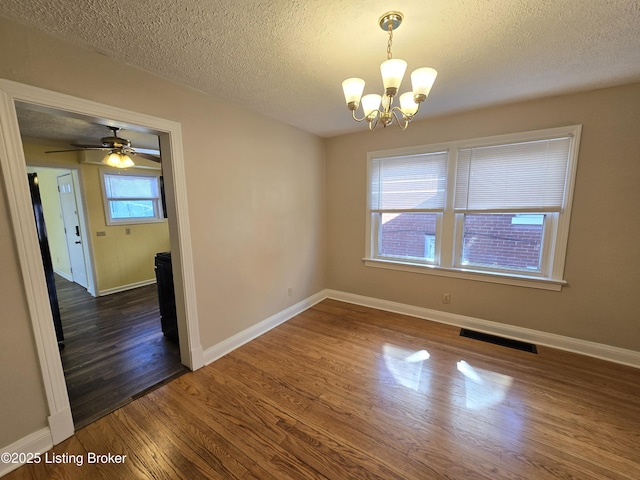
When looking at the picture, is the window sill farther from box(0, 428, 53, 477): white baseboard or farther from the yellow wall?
the yellow wall

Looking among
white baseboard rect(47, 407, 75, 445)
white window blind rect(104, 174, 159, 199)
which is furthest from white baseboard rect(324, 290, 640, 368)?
white window blind rect(104, 174, 159, 199)

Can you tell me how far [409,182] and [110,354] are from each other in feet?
12.8

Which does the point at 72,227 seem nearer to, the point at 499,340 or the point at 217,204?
the point at 217,204

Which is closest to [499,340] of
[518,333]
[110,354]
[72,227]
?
[518,333]

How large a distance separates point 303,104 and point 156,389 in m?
2.88

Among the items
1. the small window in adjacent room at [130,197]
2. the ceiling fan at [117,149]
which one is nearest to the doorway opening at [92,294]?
the small window in adjacent room at [130,197]

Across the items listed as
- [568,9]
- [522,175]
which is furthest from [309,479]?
[522,175]

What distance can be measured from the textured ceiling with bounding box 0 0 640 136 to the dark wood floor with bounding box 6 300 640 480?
8.15 feet

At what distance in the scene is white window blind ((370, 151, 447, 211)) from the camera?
310 cm

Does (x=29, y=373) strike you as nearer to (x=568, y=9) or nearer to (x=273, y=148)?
(x=273, y=148)

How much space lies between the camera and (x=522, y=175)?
8.70 feet

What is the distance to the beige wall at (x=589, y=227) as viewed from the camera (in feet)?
7.34

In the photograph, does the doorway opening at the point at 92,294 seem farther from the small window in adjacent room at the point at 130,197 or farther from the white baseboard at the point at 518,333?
the white baseboard at the point at 518,333

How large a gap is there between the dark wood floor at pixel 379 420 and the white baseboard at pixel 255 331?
13 cm
